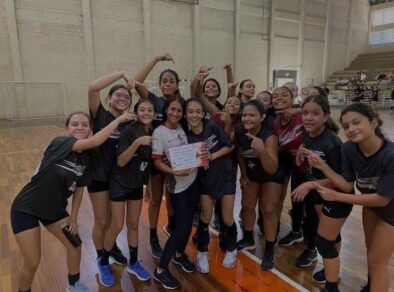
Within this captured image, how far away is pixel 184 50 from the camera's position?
15789mm

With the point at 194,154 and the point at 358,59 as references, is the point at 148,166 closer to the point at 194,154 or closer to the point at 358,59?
the point at 194,154

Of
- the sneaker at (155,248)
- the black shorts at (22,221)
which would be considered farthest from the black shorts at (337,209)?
the black shorts at (22,221)

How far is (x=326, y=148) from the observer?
241 cm

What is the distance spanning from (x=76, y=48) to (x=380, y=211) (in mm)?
13550

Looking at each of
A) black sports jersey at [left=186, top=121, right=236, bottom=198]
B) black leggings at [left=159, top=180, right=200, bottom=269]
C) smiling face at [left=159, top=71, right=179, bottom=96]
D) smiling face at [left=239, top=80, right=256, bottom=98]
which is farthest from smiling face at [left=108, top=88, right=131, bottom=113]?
smiling face at [left=239, top=80, right=256, bottom=98]

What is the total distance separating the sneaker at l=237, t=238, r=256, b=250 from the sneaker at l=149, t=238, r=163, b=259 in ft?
2.75

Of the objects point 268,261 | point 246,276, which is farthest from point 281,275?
point 246,276

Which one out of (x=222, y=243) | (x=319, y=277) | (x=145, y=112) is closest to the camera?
(x=145, y=112)

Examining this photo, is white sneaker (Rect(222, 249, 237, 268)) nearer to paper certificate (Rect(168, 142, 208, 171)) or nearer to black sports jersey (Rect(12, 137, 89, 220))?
paper certificate (Rect(168, 142, 208, 171))

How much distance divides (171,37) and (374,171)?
14619mm

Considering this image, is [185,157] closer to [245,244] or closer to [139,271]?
[139,271]

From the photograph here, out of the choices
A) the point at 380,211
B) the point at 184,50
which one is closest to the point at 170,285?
the point at 380,211

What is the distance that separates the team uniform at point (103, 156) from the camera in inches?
102

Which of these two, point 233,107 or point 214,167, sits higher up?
point 233,107
